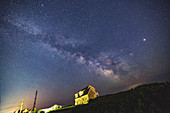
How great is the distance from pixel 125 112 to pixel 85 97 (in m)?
28.1

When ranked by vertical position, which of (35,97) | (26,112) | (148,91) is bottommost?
(26,112)

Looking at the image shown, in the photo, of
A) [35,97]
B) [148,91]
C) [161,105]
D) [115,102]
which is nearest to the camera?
[161,105]

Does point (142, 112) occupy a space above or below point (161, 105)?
below

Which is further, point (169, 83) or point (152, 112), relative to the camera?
point (169, 83)

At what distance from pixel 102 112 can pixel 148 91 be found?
357cm

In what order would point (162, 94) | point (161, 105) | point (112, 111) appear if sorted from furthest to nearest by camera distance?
point (112, 111), point (162, 94), point (161, 105)

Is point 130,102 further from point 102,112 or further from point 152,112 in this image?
point 102,112

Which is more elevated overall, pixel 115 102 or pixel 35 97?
pixel 35 97

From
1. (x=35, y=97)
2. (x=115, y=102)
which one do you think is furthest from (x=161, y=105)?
(x=35, y=97)

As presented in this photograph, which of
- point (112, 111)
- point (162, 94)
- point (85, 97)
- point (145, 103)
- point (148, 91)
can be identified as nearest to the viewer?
point (162, 94)

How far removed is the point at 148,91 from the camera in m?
4.48

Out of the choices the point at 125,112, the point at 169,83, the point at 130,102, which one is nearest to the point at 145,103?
the point at 130,102

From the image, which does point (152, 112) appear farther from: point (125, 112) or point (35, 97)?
point (35, 97)

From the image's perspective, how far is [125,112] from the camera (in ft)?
15.0
